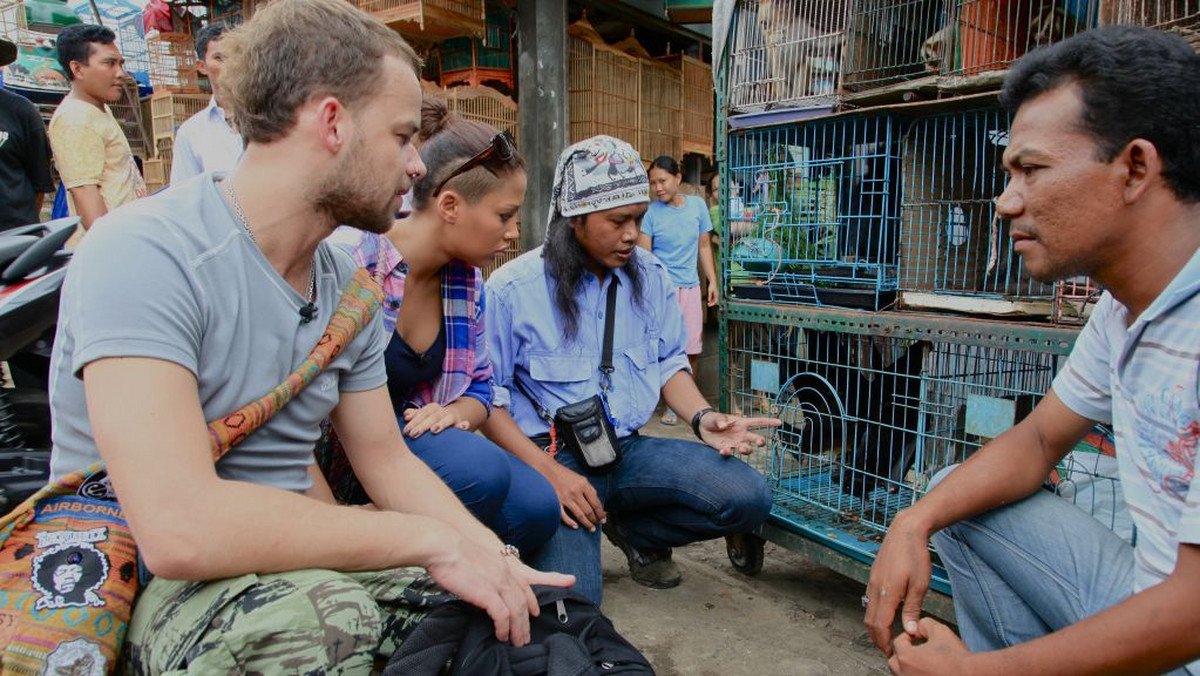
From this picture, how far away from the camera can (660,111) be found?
23.7ft

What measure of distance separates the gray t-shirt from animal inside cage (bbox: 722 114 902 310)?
1.94m

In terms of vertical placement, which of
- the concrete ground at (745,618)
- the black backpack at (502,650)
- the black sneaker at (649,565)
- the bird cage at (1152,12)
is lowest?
the concrete ground at (745,618)

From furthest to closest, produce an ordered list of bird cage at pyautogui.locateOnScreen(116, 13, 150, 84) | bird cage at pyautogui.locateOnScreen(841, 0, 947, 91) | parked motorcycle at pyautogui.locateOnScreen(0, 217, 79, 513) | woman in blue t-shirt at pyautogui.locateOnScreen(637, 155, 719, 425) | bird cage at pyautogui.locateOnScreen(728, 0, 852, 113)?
bird cage at pyautogui.locateOnScreen(116, 13, 150, 84) → woman in blue t-shirt at pyautogui.locateOnScreen(637, 155, 719, 425) → bird cage at pyautogui.locateOnScreen(728, 0, 852, 113) → bird cage at pyautogui.locateOnScreen(841, 0, 947, 91) → parked motorcycle at pyautogui.locateOnScreen(0, 217, 79, 513)

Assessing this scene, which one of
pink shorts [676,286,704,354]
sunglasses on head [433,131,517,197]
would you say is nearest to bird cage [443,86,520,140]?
pink shorts [676,286,704,354]

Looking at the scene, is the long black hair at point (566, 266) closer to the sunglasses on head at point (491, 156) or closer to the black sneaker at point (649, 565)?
the sunglasses on head at point (491, 156)

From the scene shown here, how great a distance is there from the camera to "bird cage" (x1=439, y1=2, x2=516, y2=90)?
625 centimetres

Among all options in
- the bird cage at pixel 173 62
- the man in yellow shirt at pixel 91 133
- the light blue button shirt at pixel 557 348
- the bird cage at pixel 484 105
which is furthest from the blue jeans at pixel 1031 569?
the bird cage at pixel 173 62

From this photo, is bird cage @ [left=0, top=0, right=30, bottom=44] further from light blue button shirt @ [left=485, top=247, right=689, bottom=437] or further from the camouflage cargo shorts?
the camouflage cargo shorts

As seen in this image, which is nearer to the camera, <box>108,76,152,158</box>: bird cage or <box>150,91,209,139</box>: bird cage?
<box>150,91,209,139</box>: bird cage

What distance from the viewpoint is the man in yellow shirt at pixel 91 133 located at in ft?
11.6

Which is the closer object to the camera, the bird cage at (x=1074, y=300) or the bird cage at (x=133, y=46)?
the bird cage at (x=1074, y=300)

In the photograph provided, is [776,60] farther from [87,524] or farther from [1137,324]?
[87,524]

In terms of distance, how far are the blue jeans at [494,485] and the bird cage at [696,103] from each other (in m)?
5.72

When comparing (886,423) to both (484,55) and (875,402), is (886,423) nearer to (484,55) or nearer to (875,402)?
(875,402)
